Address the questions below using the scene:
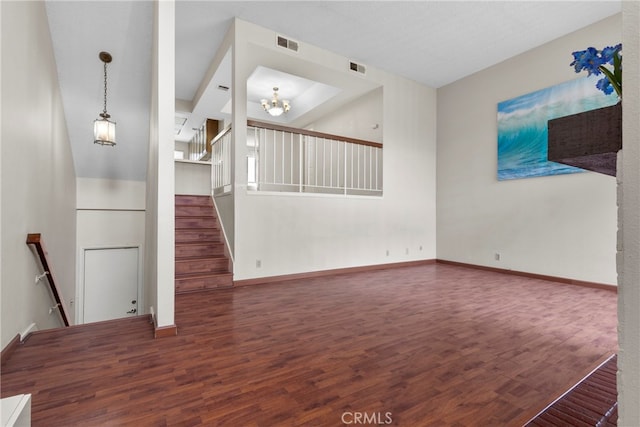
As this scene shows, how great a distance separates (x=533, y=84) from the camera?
16.8ft

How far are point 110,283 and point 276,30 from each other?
6078mm

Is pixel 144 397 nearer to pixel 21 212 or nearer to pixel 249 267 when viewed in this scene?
pixel 21 212

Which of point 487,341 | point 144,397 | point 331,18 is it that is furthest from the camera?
point 331,18

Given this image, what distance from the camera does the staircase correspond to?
4.13 m

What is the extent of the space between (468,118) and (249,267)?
5198mm

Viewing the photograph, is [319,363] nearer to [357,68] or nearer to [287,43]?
[287,43]

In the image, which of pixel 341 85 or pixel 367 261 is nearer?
pixel 367 261

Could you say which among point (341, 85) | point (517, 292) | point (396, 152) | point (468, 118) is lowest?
point (517, 292)

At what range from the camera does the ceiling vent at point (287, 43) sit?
482cm

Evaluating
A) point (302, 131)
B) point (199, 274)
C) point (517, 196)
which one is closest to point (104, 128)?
point (199, 274)

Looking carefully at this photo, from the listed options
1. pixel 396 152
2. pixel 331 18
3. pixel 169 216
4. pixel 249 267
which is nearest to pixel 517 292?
pixel 396 152

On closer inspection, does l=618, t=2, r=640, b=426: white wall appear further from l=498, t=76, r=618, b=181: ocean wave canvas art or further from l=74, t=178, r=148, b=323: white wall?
l=74, t=178, r=148, b=323: white wall

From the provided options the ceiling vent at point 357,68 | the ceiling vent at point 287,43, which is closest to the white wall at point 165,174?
the ceiling vent at point 287,43

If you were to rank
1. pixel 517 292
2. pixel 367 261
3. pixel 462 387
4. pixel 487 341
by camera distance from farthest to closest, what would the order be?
pixel 367 261
pixel 517 292
pixel 487 341
pixel 462 387
